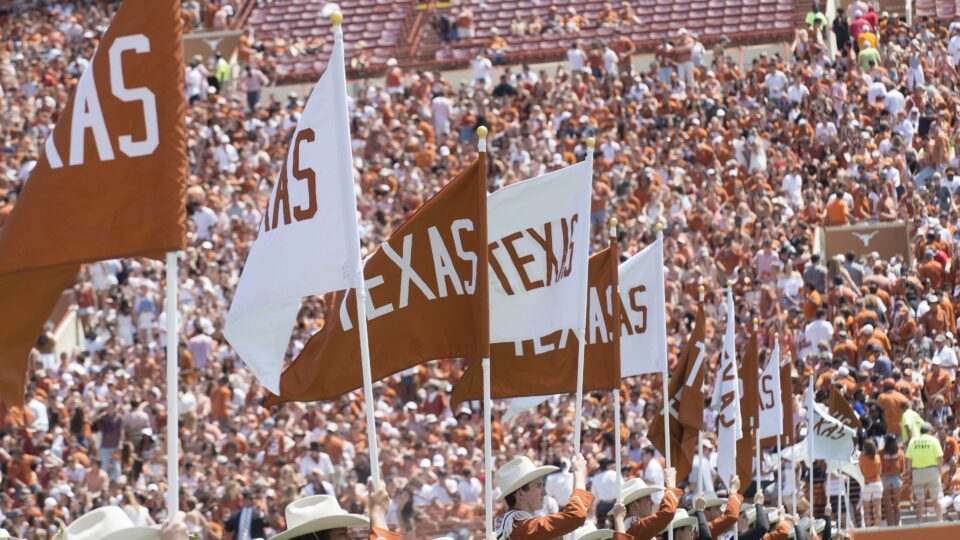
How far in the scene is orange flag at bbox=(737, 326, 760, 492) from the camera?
1633cm

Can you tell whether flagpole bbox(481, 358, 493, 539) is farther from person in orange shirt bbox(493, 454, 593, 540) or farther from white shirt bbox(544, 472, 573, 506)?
white shirt bbox(544, 472, 573, 506)

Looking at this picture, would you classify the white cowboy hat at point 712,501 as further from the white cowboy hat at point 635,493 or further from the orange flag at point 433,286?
the orange flag at point 433,286

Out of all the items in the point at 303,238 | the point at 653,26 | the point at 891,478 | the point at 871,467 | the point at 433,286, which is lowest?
the point at 891,478

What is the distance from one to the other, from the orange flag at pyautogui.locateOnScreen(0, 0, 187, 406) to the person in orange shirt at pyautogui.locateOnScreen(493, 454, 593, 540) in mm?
3034

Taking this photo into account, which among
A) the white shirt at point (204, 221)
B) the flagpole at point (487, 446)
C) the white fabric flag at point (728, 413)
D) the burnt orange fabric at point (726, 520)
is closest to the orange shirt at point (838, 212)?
the white shirt at point (204, 221)

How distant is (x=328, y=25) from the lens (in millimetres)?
41656

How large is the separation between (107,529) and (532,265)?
4595mm

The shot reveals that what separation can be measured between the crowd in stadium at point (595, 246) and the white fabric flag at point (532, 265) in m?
4.97

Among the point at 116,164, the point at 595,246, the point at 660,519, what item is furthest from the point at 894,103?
the point at 116,164

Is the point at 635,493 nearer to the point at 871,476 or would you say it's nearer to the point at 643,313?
the point at 643,313

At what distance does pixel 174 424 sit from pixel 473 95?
2820 centimetres

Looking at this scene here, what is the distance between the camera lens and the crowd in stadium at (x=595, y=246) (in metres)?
20.9

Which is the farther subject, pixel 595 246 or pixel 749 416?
pixel 595 246

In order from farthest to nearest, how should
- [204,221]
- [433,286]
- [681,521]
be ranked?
[204,221] → [681,521] → [433,286]
